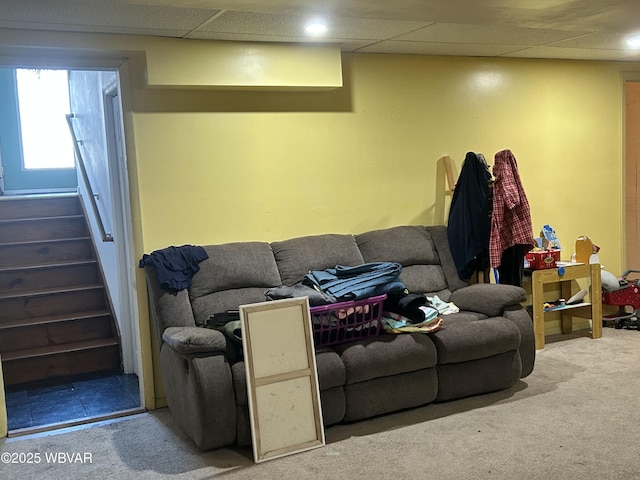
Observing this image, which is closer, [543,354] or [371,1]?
[371,1]

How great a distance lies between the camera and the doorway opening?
3973 mm

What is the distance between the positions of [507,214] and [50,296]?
11.1 ft

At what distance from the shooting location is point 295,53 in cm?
404

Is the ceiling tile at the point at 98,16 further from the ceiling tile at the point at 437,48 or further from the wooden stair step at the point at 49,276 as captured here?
the wooden stair step at the point at 49,276

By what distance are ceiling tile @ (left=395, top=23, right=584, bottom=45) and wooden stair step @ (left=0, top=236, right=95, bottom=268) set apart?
3156mm

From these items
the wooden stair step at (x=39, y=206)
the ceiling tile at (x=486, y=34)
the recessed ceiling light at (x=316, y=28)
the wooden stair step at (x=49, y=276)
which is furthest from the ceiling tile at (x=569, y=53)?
the wooden stair step at (x=39, y=206)

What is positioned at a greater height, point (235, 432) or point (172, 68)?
point (172, 68)

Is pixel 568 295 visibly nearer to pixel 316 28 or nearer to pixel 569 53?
pixel 569 53

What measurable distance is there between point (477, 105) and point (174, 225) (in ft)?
7.67

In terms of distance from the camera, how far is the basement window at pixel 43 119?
7.87 m

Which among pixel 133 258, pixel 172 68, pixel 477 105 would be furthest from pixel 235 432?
pixel 477 105

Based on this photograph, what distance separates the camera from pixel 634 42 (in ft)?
15.3

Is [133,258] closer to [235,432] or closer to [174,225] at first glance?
[174,225]

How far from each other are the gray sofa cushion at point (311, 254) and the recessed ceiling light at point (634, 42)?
227 cm
